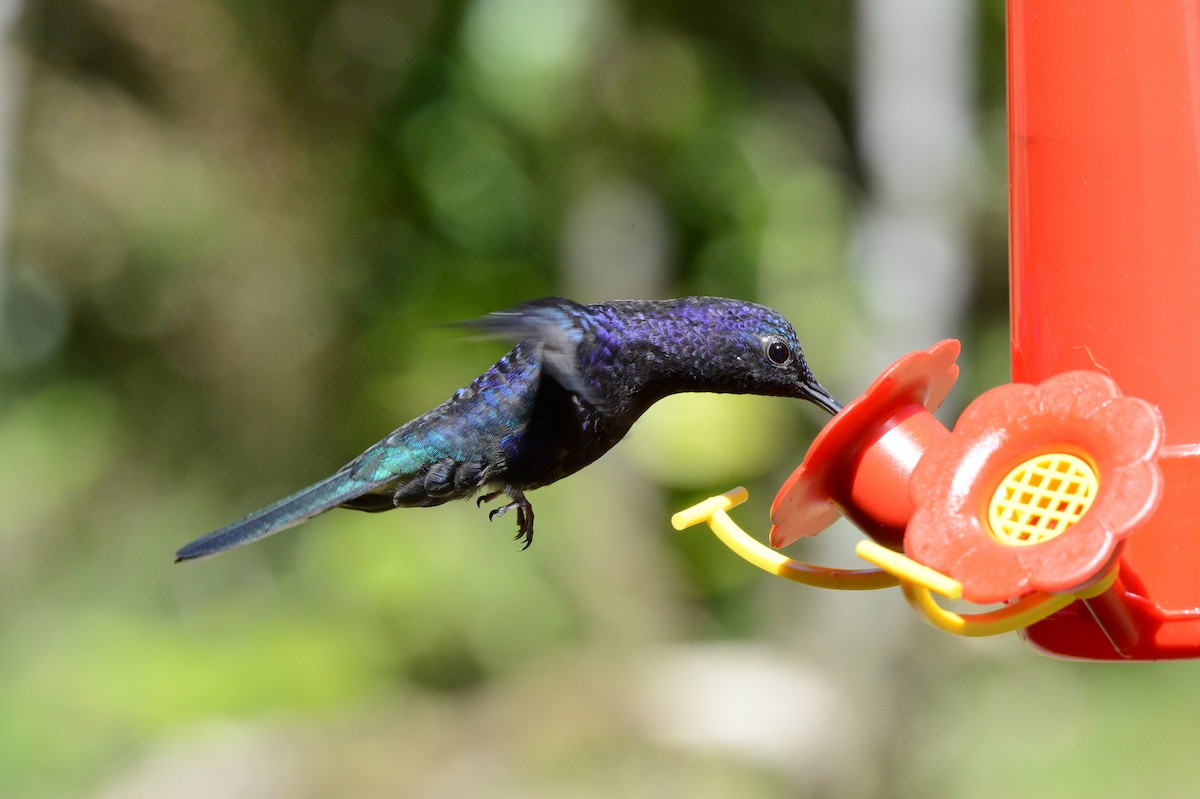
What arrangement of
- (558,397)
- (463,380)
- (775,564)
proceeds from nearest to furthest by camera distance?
(775,564) → (558,397) → (463,380)

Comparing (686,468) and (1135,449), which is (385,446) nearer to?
(1135,449)

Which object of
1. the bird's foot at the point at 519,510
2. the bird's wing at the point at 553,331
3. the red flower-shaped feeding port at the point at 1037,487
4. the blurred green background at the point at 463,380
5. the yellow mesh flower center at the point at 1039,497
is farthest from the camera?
the blurred green background at the point at 463,380

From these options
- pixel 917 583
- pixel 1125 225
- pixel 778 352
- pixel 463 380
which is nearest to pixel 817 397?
pixel 778 352

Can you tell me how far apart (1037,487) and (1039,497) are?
0.02 metres

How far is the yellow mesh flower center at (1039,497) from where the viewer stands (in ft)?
5.81

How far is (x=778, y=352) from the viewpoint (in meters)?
2.66

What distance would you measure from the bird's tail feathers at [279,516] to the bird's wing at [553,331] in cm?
60

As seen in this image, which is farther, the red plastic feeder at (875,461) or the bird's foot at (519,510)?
the bird's foot at (519,510)

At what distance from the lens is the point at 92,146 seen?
321 inches

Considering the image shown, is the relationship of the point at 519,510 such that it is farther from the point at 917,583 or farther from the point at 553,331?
the point at 917,583

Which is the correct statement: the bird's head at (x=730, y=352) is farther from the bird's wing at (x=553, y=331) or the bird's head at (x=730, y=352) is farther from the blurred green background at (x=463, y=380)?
the blurred green background at (x=463, y=380)

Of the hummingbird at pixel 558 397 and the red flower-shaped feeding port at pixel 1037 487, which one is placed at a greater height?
the red flower-shaped feeding port at pixel 1037 487

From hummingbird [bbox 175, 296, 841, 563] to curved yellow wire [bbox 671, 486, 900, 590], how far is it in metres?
0.46

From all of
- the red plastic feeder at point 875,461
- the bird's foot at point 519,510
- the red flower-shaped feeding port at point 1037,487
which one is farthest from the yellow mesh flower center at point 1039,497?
the bird's foot at point 519,510
